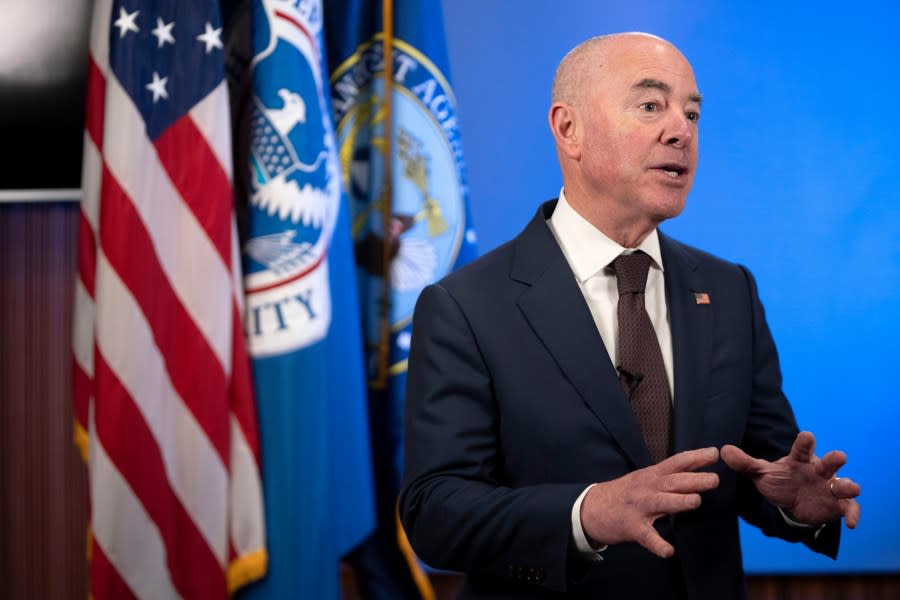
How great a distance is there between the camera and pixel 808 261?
2947 millimetres

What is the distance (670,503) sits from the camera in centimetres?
107

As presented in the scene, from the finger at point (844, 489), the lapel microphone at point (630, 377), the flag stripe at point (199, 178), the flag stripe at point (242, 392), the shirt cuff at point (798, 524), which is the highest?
the flag stripe at point (199, 178)

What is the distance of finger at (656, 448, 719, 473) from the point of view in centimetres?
110

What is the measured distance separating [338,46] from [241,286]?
2.54 ft

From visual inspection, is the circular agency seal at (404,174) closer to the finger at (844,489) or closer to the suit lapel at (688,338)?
the suit lapel at (688,338)

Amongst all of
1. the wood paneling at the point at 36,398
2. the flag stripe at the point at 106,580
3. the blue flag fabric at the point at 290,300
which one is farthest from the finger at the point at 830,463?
the wood paneling at the point at 36,398

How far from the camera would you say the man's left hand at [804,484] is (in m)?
1.28

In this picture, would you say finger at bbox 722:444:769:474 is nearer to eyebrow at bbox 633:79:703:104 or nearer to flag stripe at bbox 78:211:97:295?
eyebrow at bbox 633:79:703:104

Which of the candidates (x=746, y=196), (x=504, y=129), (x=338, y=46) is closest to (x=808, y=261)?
(x=746, y=196)

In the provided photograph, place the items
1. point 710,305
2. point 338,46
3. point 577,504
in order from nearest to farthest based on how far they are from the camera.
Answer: point 577,504
point 710,305
point 338,46

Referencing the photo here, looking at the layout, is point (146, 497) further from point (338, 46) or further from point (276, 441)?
point (338, 46)

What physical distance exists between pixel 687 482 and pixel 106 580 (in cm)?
165

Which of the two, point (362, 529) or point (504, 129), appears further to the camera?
point (504, 129)

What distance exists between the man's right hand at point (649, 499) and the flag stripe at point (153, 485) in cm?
143
